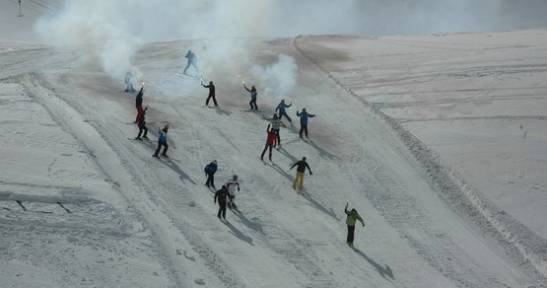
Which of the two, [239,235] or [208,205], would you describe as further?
[208,205]

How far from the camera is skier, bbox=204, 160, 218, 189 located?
21.9 m

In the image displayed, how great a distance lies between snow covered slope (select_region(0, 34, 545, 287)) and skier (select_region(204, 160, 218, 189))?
0.90 feet

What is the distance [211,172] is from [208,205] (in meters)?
1.28

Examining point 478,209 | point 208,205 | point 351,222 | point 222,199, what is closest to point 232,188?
point 222,199

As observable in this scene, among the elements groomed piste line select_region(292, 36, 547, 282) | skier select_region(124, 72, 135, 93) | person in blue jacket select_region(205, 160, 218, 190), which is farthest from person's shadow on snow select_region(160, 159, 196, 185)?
groomed piste line select_region(292, 36, 547, 282)

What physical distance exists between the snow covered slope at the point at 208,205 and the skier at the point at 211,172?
0.27 meters

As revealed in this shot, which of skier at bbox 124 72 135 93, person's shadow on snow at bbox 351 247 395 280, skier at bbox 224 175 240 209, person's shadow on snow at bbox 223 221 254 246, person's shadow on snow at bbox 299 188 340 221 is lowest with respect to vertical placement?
person's shadow on snow at bbox 351 247 395 280

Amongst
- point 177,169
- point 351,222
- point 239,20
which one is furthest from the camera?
point 239,20

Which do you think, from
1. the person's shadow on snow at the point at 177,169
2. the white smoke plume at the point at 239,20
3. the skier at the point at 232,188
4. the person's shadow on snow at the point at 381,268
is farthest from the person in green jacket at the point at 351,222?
the white smoke plume at the point at 239,20

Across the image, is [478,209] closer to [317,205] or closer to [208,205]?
[317,205]

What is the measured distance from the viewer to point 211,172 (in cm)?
2191

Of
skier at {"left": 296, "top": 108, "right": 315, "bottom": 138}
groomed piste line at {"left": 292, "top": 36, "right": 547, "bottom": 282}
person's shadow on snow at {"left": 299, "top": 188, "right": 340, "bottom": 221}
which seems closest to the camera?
groomed piste line at {"left": 292, "top": 36, "right": 547, "bottom": 282}

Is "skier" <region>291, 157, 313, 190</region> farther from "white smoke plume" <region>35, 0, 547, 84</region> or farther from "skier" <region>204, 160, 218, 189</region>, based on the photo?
"white smoke plume" <region>35, 0, 547, 84</region>

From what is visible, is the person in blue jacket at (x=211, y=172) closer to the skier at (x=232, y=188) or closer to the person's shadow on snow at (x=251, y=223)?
the skier at (x=232, y=188)
